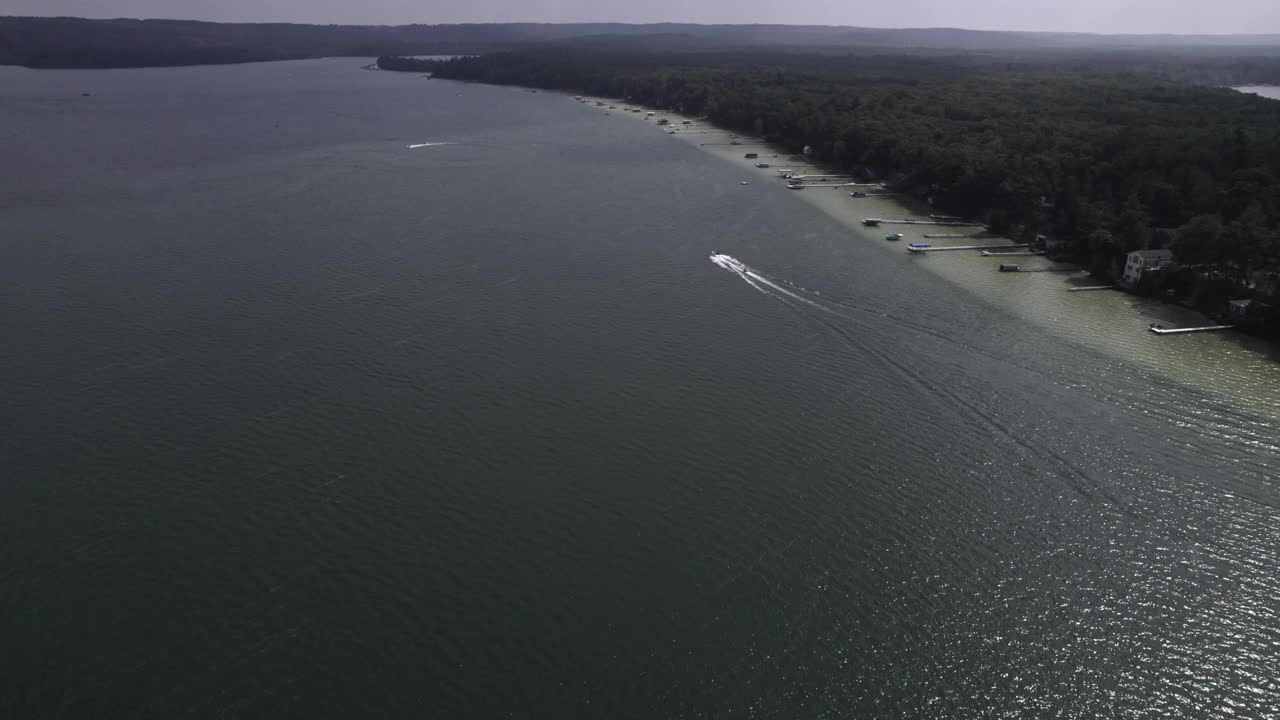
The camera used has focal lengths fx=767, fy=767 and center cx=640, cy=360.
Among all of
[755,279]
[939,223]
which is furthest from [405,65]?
[755,279]

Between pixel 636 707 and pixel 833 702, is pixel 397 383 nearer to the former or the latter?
pixel 636 707

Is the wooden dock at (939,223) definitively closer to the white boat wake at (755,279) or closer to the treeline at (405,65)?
the white boat wake at (755,279)

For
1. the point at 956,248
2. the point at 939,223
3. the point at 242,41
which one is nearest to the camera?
the point at 956,248

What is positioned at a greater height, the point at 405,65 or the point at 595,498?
the point at 405,65

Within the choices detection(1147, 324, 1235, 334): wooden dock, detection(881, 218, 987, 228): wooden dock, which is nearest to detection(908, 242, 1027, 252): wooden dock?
detection(881, 218, 987, 228): wooden dock

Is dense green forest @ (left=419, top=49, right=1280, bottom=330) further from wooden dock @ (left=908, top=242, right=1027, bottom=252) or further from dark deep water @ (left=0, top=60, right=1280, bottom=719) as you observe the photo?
dark deep water @ (left=0, top=60, right=1280, bottom=719)

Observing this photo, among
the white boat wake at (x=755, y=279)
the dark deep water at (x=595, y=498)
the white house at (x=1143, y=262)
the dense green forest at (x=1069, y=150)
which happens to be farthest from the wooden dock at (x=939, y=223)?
the white boat wake at (x=755, y=279)

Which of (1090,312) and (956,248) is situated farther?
(956,248)

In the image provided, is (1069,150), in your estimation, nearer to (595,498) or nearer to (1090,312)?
(1090,312)
